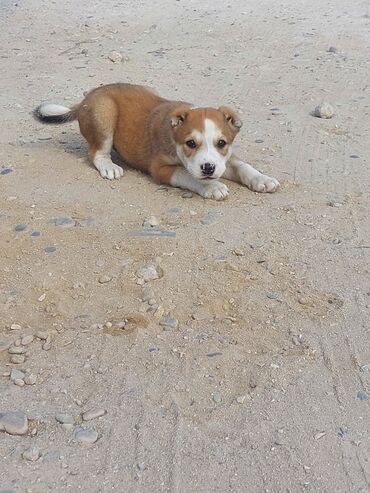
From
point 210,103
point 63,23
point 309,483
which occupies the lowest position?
point 63,23

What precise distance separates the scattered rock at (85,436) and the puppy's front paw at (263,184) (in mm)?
2682

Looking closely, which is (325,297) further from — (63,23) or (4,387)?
(63,23)

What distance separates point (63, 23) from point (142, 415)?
8.79 meters

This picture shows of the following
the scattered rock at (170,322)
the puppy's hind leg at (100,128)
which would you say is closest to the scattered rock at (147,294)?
the scattered rock at (170,322)

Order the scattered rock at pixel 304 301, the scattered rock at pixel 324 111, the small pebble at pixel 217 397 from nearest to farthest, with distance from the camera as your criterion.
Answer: the small pebble at pixel 217 397, the scattered rock at pixel 304 301, the scattered rock at pixel 324 111

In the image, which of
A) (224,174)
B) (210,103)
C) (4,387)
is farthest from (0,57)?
(4,387)

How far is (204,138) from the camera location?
5.42 metres

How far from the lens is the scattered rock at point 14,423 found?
3.18m

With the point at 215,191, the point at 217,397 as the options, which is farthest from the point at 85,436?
the point at 215,191

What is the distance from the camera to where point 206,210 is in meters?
5.19

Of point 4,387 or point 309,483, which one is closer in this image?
point 309,483

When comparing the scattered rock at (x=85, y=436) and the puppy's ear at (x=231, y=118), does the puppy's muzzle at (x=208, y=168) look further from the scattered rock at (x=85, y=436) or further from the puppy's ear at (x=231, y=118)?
the scattered rock at (x=85, y=436)

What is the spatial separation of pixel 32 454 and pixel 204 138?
9.55ft

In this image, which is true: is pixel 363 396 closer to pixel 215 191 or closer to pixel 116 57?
pixel 215 191
